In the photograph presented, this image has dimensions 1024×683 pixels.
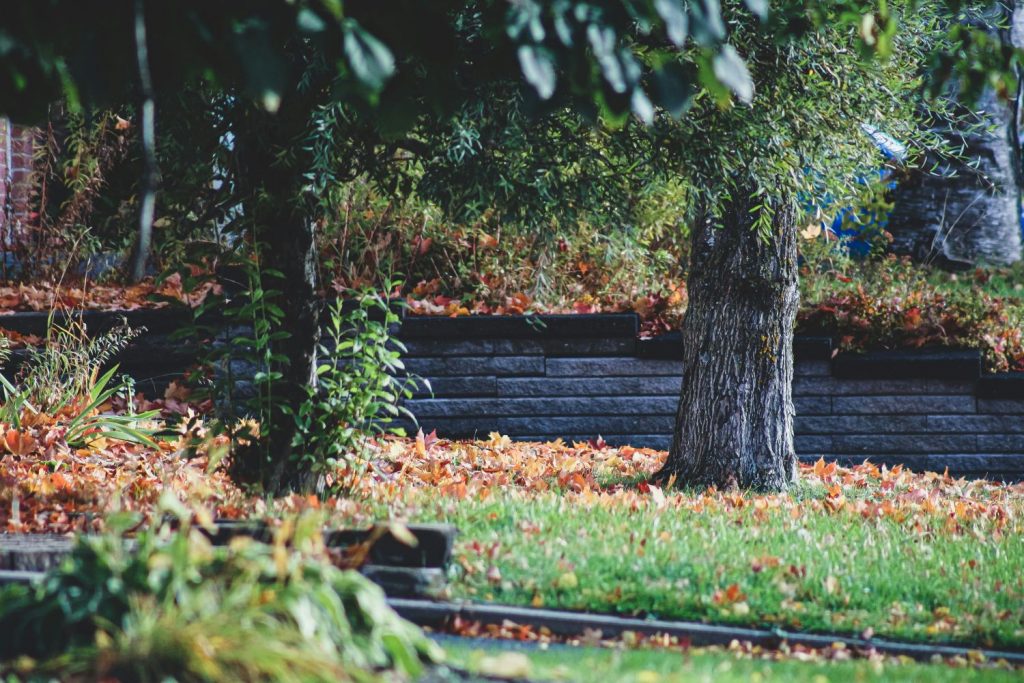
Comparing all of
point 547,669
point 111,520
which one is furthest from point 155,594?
point 547,669

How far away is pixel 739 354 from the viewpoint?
21.9ft

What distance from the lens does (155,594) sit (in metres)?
2.86

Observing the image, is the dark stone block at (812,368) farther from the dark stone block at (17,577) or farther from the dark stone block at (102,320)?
the dark stone block at (17,577)

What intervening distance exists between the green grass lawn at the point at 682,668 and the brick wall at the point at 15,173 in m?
7.87

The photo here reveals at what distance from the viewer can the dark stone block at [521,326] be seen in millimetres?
7875

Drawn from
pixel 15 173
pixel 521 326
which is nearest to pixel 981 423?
pixel 521 326

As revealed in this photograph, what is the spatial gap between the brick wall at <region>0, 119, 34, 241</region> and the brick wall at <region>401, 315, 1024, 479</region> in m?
4.58

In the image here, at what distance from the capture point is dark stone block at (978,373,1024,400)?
7.88m

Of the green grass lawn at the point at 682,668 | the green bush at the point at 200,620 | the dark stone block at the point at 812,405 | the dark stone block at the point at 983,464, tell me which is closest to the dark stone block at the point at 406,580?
the green grass lawn at the point at 682,668

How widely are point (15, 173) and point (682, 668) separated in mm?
9323

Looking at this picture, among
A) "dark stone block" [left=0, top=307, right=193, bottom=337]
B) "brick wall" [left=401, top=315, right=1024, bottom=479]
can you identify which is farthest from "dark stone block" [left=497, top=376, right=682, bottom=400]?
"dark stone block" [left=0, top=307, right=193, bottom=337]

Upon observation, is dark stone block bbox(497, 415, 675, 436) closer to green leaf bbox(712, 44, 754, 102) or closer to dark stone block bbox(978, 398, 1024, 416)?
dark stone block bbox(978, 398, 1024, 416)

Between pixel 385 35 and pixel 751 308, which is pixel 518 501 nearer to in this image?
pixel 751 308

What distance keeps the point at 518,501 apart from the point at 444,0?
3.13 meters
